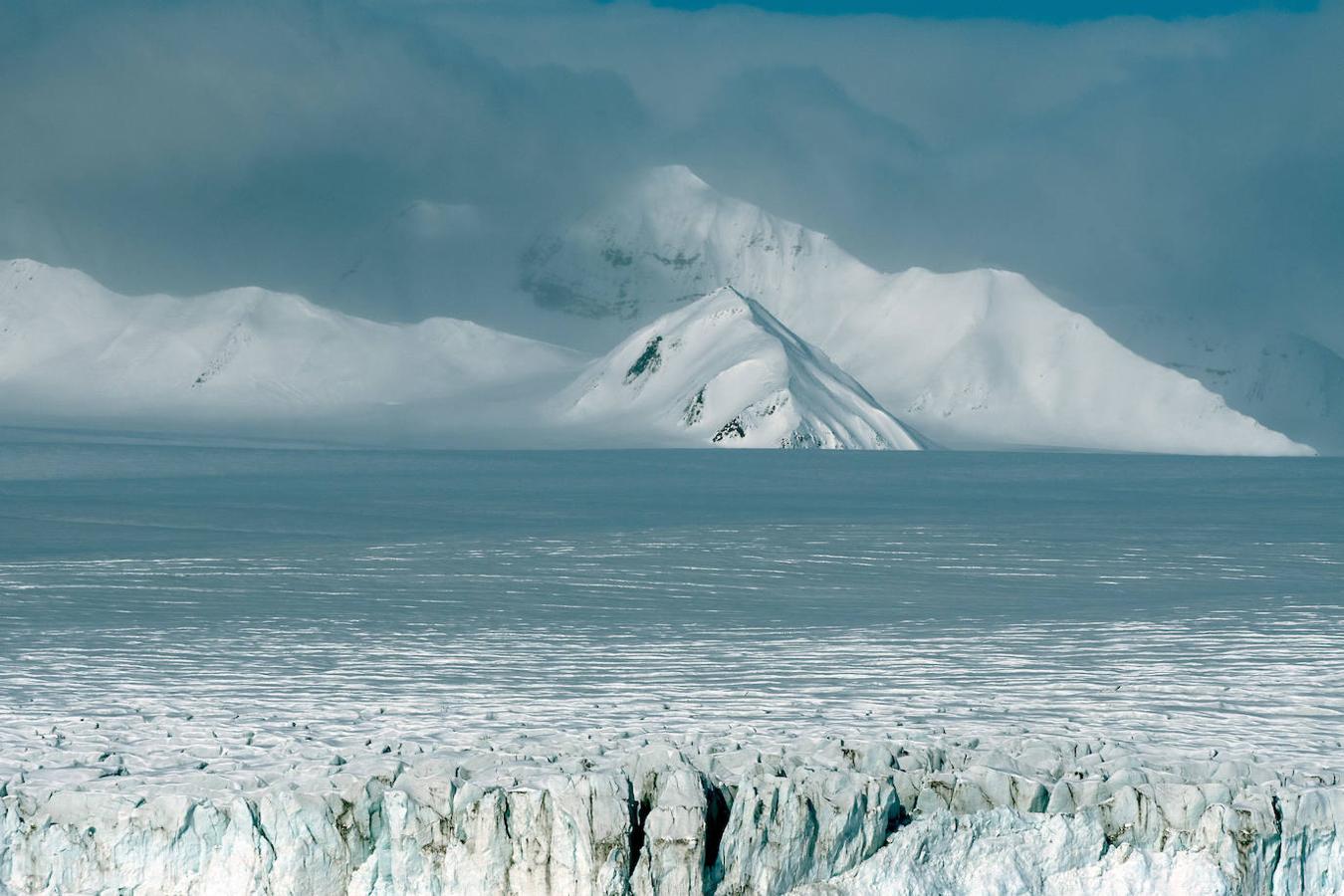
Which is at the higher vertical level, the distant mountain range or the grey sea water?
the distant mountain range

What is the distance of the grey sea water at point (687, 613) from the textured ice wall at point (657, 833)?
150cm

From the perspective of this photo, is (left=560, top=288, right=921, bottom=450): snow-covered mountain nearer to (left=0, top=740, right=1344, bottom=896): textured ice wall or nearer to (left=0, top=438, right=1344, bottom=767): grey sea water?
(left=0, top=438, right=1344, bottom=767): grey sea water

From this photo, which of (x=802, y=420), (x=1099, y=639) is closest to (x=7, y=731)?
(x=1099, y=639)

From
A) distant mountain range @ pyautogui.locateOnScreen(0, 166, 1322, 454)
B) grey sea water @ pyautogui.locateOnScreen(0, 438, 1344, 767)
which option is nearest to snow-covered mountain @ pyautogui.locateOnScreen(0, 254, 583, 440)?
distant mountain range @ pyautogui.locateOnScreen(0, 166, 1322, 454)

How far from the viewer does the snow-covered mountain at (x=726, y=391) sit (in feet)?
412

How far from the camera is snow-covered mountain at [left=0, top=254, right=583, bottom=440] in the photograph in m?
162

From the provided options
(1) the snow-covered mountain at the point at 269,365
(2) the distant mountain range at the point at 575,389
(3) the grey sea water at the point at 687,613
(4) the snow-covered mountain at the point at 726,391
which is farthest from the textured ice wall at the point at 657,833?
(1) the snow-covered mountain at the point at 269,365

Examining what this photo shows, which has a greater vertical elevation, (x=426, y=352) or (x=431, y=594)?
(x=426, y=352)

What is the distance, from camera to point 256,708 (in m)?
14.8

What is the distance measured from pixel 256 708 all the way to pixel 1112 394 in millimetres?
187890

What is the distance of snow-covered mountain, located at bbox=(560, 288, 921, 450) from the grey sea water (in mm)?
81852

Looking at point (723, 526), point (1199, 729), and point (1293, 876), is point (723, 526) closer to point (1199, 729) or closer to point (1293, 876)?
point (1199, 729)

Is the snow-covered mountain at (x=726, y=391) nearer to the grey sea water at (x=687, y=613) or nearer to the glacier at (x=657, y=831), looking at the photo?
the grey sea water at (x=687, y=613)

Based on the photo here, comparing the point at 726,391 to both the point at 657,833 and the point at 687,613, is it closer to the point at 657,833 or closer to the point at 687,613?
the point at 687,613
